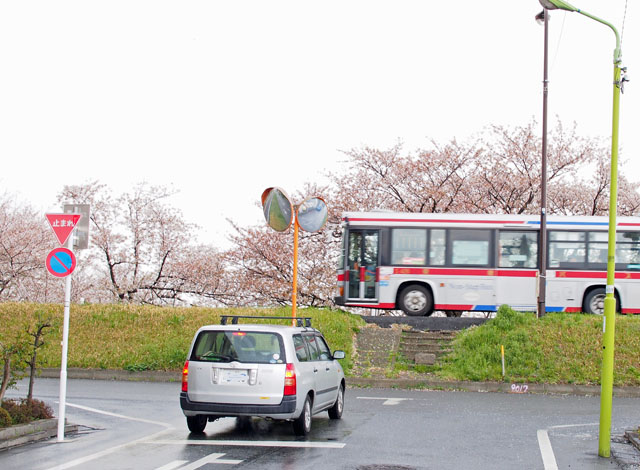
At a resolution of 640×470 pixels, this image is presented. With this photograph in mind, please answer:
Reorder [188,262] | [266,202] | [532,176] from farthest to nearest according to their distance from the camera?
[188,262]
[532,176]
[266,202]

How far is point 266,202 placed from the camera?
56.2 ft

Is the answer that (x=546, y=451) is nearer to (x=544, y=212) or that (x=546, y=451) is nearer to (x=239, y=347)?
(x=239, y=347)

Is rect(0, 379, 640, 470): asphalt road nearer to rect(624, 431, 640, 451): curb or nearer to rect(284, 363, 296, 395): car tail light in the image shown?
rect(624, 431, 640, 451): curb

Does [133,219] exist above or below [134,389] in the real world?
above

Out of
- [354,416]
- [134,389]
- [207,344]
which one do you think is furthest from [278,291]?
[207,344]

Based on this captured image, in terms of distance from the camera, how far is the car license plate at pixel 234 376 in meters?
10.6

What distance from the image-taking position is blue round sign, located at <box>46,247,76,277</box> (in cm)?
1099

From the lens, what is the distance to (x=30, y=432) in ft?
34.9

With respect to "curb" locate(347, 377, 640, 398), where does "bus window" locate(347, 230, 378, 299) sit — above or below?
above

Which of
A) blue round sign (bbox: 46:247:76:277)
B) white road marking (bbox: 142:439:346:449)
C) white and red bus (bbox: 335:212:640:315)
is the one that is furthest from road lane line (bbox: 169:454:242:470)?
white and red bus (bbox: 335:212:640:315)

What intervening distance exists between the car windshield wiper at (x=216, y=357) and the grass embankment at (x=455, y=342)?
863 centimetres

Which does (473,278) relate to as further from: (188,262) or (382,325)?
(188,262)

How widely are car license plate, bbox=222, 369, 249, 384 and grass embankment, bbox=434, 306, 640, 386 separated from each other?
9880mm

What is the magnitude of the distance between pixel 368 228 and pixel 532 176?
15.7 meters
